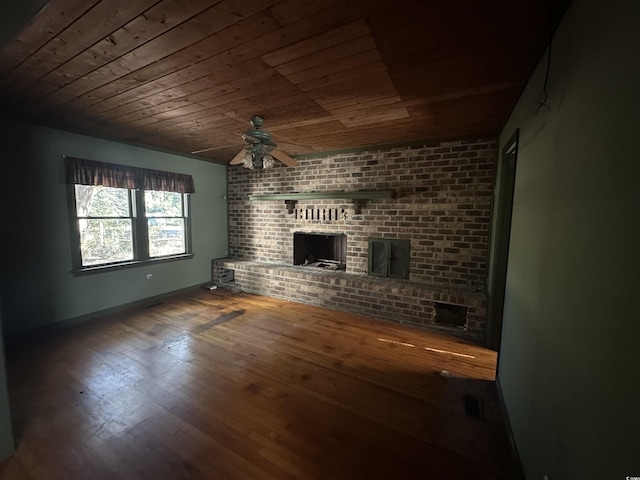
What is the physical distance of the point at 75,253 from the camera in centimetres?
330

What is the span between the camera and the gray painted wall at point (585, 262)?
684 millimetres

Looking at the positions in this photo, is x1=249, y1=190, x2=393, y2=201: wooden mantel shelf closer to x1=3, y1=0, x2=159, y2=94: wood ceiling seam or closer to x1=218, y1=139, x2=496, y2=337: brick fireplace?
x1=218, y1=139, x2=496, y2=337: brick fireplace

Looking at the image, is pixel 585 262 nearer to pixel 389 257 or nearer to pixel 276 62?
pixel 276 62

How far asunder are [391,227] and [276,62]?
8.85 ft

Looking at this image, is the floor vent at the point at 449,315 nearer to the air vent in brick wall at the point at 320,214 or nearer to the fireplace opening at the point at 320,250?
the fireplace opening at the point at 320,250

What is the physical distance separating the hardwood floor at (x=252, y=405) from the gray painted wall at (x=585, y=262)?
615 mm

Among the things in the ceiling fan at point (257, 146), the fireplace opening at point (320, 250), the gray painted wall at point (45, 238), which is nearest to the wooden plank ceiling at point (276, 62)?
the ceiling fan at point (257, 146)

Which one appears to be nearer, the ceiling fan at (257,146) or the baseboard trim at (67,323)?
the ceiling fan at (257,146)

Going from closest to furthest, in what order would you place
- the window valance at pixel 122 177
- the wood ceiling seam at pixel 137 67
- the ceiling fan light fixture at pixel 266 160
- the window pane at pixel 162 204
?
the wood ceiling seam at pixel 137 67 < the ceiling fan light fixture at pixel 266 160 < the window valance at pixel 122 177 < the window pane at pixel 162 204

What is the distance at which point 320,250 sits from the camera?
5.02m

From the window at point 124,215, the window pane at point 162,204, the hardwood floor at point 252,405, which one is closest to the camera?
the hardwood floor at point 252,405

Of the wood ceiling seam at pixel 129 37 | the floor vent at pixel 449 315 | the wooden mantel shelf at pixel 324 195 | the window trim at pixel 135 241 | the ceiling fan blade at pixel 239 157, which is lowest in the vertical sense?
the floor vent at pixel 449 315

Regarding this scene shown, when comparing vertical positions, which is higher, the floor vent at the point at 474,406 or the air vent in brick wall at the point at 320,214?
the air vent in brick wall at the point at 320,214

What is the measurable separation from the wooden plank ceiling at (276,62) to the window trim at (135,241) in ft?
3.53
